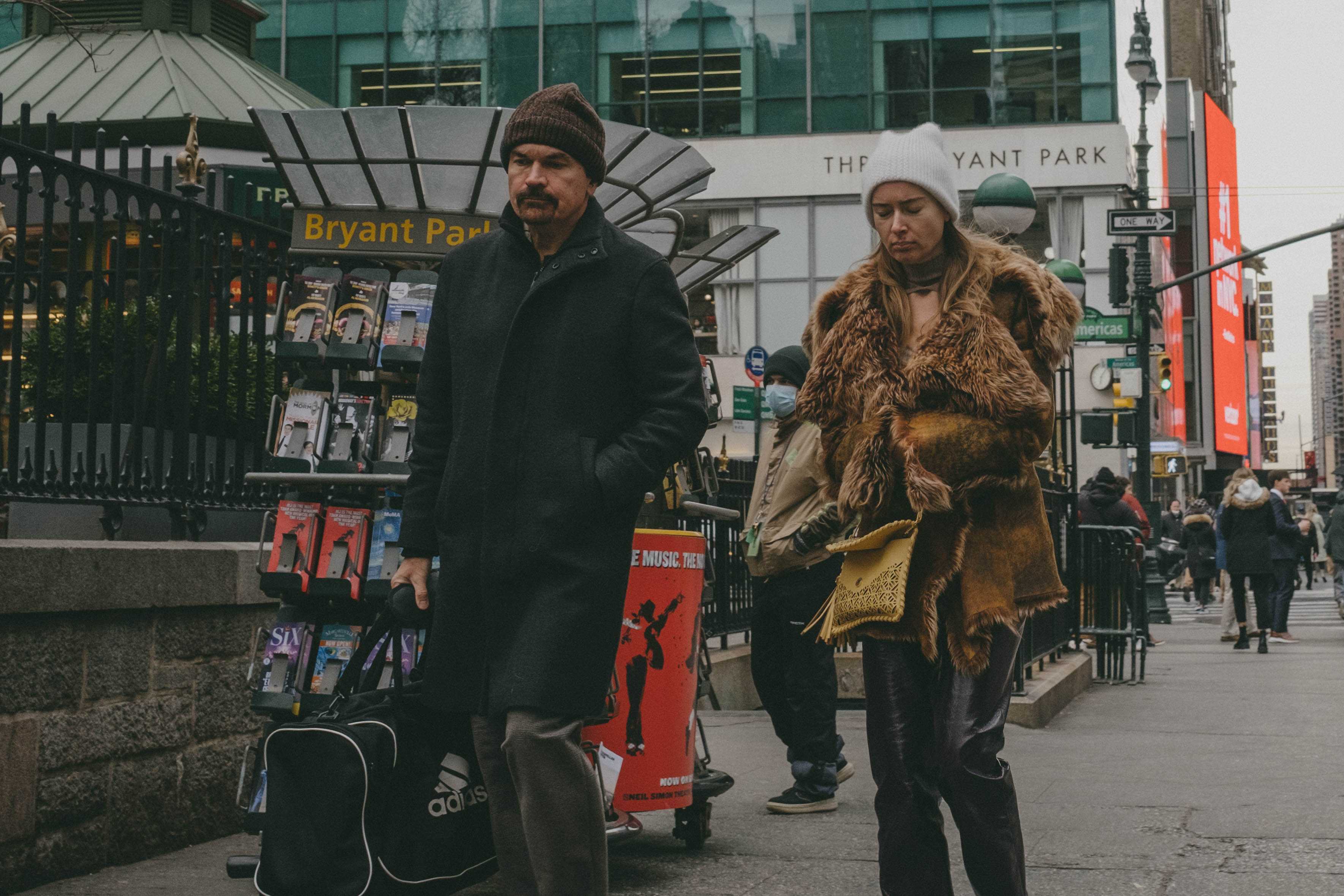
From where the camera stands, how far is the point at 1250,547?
16.1 meters

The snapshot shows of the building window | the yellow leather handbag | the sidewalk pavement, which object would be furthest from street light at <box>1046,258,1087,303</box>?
the building window

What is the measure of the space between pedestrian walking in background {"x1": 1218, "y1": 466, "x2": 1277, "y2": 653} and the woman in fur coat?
13.4 metres

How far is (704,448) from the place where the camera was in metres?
6.00

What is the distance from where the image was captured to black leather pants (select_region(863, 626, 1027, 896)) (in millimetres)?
3506

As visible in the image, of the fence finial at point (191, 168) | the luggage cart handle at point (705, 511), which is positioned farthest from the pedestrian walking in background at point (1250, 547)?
the fence finial at point (191, 168)

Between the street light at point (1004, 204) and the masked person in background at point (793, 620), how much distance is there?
5080mm

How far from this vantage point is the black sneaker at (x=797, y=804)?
235 inches

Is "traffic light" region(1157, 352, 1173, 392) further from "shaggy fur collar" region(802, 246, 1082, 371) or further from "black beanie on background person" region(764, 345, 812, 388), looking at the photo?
"shaggy fur collar" region(802, 246, 1082, 371)

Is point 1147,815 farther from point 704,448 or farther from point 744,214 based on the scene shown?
point 744,214

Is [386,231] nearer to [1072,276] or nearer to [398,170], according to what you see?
[398,170]

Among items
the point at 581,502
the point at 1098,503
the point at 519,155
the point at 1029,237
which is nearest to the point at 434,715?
the point at 581,502

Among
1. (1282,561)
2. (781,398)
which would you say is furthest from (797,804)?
(1282,561)

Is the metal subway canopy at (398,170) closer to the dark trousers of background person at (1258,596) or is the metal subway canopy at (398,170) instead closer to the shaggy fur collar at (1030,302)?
the shaggy fur collar at (1030,302)

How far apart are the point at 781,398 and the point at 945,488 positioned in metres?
2.93
